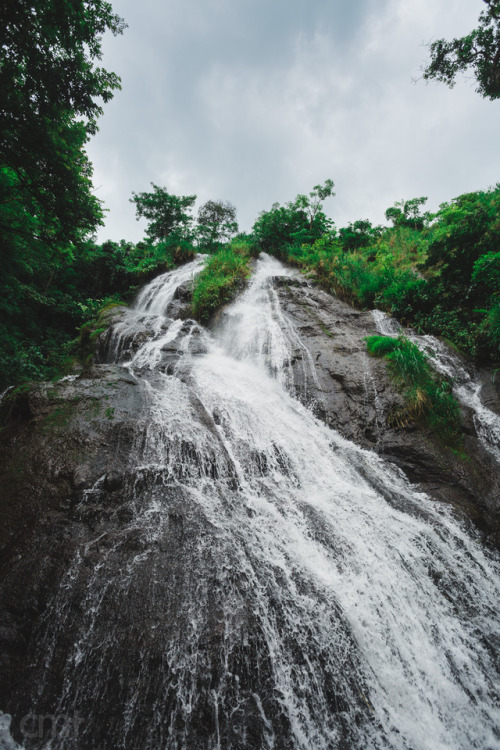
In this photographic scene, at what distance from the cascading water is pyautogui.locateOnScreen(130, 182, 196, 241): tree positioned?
804 inches

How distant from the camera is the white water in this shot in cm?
476

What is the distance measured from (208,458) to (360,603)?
221cm

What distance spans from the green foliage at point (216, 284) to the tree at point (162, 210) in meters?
11.6

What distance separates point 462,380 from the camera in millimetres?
5828

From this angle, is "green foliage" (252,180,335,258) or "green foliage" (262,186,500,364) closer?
"green foliage" (262,186,500,364)

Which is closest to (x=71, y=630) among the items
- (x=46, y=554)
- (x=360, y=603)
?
(x=46, y=554)

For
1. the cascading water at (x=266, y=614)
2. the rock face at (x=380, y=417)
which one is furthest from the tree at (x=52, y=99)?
the rock face at (x=380, y=417)

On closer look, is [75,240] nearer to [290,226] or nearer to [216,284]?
[216,284]

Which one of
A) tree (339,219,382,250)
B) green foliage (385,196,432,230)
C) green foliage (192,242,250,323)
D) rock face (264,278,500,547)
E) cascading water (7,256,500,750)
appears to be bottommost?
cascading water (7,256,500,750)

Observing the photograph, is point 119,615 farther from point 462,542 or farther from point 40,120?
point 40,120

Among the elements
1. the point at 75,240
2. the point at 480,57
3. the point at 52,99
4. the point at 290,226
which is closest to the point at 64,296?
the point at 75,240

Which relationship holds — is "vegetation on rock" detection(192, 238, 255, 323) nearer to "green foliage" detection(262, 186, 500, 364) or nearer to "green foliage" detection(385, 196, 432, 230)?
"green foliage" detection(262, 186, 500, 364)

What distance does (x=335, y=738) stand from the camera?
186 centimetres

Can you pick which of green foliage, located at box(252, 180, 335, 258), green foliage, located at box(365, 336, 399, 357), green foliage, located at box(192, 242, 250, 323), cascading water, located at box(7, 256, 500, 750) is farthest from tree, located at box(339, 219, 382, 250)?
cascading water, located at box(7, 256, 500, 750)
